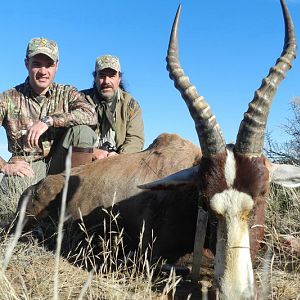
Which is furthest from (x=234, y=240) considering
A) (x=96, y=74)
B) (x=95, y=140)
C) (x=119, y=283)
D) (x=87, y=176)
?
→ (x=96, y=74)

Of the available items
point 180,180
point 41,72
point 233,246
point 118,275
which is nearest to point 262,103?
point 180,180

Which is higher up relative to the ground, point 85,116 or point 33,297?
point 85,116

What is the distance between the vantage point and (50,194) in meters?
6.92

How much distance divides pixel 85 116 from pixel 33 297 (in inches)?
182

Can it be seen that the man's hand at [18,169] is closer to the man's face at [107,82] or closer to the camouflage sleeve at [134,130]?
the camouflage sleeve at [134,130]

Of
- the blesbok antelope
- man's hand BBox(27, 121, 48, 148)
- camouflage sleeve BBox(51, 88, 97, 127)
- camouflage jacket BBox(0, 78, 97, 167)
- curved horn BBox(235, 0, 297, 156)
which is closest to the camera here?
the blesbok antelope

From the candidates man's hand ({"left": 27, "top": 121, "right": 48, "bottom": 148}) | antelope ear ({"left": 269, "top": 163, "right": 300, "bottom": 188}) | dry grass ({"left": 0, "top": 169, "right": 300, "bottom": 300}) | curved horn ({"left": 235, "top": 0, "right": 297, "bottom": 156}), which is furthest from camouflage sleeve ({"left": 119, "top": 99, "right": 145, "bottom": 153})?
curved horn ({"left": 235, "top": 0, "right": 297, "bottom": 156})

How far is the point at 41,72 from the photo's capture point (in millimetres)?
8156

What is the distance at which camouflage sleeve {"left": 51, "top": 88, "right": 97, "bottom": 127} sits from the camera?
7.88 metres

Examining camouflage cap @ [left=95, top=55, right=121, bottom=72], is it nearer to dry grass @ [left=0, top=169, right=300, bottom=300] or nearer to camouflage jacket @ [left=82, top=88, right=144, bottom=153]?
camouflage jacket @ [left=82, top=88, right=144, bottom=153]

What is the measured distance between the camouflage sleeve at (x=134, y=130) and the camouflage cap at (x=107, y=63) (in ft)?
2.29

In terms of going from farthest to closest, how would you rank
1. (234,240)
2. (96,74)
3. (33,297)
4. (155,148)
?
(96,74) < (155,148) < (234,240) < (33,297)

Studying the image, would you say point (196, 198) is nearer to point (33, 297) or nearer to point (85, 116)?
point (33, 297)

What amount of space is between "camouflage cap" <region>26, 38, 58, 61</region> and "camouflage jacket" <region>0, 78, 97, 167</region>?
47 cm
